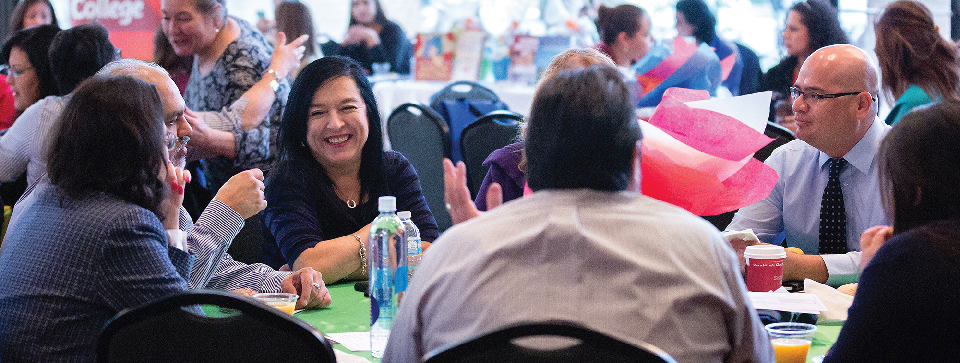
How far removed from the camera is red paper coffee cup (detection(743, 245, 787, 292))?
1.96 meters

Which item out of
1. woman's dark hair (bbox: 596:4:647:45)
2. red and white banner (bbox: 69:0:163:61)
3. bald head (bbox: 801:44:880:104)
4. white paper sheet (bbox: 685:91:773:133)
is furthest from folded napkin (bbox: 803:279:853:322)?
red and white banner (bbox: 69:0:163:61)

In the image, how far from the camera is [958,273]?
1331 mm

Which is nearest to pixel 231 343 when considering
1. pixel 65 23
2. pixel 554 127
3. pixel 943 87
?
pixel 554 127

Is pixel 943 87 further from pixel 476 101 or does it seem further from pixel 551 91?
pixel 551 91

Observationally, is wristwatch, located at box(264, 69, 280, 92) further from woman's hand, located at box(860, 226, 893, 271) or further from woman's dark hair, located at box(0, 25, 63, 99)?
woman's hand, located at box(860, 226, 893, 271)

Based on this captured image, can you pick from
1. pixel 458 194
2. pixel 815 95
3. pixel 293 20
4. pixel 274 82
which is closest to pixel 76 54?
pixel 274 82

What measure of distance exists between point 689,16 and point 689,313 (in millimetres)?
4854

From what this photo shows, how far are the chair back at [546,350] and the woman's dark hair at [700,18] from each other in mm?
4970

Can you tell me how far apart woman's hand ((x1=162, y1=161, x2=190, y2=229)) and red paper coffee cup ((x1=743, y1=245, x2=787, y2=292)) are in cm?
130

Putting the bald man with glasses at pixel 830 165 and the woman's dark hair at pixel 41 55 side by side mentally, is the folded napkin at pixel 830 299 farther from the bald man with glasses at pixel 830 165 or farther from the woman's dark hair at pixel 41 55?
the woman's dark hair at pixel 41 55

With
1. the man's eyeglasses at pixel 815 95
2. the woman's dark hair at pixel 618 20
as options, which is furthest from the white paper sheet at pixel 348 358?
the woman's dark hair at pixel 618 20

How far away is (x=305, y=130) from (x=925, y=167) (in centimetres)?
174

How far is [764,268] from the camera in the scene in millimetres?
1966

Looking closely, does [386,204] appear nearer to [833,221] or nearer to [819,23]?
[833,221]
